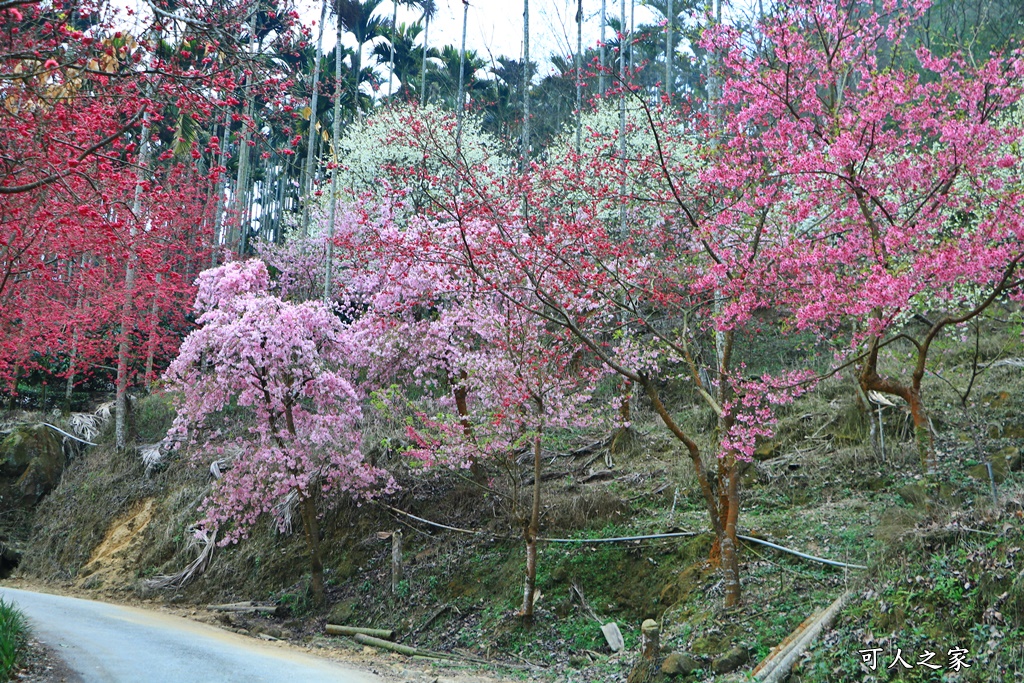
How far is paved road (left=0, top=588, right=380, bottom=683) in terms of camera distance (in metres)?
7.03

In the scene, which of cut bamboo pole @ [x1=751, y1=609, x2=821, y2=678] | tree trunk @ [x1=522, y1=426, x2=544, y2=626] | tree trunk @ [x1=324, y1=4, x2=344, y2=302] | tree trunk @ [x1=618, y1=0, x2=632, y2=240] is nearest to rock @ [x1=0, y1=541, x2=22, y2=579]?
tree trunk @ [x1=324, y1=4, x2=344, y2=302]

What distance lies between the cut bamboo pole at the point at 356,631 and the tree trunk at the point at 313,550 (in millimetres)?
1068

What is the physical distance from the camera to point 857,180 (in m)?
7.52

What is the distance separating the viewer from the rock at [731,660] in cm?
639

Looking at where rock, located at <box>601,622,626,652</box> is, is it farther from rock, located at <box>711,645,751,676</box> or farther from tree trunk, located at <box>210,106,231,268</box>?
tree trunk, located at <box>210,106,231,268</box>

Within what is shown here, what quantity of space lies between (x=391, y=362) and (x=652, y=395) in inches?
248

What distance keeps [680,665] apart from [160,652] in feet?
18.0

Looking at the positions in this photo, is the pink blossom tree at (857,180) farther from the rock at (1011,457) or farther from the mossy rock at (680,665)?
the mossy rock at (680,665)

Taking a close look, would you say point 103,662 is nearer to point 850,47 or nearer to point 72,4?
point 72,4

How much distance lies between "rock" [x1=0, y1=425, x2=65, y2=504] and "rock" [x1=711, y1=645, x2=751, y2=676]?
16694 mm

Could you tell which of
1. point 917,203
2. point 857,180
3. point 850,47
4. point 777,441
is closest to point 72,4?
point 857,180

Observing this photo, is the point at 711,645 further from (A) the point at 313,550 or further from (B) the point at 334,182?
(B) the point at 334,182

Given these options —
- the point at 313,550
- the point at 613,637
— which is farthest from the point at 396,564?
the point at 613,637

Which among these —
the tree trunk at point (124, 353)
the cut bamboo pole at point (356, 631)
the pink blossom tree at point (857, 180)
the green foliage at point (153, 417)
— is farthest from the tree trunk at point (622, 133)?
the green foliage at point (153, 417)
